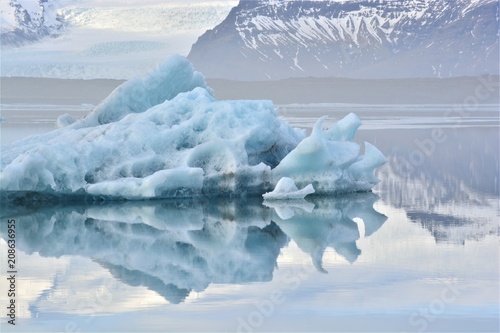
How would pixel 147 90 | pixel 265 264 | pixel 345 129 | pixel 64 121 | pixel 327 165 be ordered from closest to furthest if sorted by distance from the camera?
pixel 265 264, pixel 327 165, pixel 345 129, pixel 147 90, pixel 64 121

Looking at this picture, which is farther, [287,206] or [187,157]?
[187,157]

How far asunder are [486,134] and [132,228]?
13.9m

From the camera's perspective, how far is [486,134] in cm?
2198

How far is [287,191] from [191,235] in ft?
7.78

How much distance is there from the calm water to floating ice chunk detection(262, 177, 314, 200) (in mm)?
220

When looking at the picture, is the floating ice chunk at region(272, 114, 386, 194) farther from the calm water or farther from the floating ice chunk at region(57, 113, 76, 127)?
the floating ice chunk at region(57, 113, 76, 127)

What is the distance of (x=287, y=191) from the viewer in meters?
11.2

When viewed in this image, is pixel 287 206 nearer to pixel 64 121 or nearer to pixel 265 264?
pixel 265 264

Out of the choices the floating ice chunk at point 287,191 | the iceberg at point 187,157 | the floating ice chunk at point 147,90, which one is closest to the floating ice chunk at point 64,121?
the floating ice chunk at point 147,90

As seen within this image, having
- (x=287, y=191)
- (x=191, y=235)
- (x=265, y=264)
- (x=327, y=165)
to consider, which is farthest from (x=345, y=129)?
(x=265, y=264)

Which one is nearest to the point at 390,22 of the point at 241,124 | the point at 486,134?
the point at 486,134

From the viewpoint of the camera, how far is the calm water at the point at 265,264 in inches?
243

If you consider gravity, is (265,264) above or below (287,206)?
below

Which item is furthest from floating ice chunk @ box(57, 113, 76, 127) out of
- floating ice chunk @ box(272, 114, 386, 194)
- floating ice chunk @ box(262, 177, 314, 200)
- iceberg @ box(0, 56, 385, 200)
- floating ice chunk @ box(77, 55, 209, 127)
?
floating ice chunk @ box(262, 177, 314, 200)
